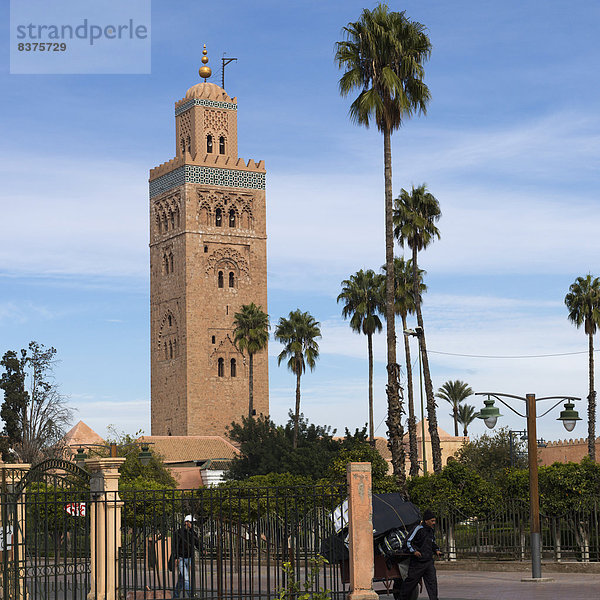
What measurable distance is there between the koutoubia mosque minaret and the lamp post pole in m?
58.4

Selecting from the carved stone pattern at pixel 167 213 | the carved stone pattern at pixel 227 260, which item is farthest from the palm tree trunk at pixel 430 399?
the carved stone pattern at pixel 167 213

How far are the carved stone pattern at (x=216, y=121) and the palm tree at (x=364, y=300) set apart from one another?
88.8 feet

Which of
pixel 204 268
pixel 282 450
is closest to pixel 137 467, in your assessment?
pixel 282 450

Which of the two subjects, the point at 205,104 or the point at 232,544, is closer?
the point at 232,544

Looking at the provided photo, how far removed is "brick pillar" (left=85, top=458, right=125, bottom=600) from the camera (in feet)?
52.9

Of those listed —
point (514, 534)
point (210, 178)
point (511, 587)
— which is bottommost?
point (511, 587)

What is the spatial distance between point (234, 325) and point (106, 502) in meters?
68.1

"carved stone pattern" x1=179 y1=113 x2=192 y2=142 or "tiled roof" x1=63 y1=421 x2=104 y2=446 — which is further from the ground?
"carved stone pattern" x1=179 y1=113 x2=192 y2=142

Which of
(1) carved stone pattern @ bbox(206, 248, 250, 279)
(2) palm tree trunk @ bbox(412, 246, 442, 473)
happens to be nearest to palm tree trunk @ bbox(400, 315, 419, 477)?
(2) palm tree trunk @ bbox(412, 246, 442, 473)

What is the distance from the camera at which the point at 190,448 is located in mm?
74938

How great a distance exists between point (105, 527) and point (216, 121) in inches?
2780

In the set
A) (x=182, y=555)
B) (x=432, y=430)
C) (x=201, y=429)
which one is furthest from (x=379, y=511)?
(x=201, y=429)

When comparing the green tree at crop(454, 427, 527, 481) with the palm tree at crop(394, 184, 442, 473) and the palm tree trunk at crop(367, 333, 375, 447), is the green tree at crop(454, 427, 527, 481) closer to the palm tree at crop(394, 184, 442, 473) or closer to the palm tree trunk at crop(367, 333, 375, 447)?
the palm tree trunk at crop(367, 333, 375, 447)

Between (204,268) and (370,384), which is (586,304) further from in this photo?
(204,268)
